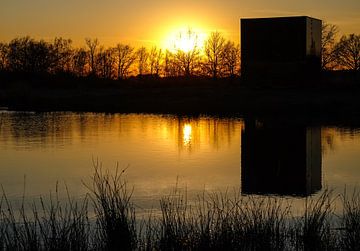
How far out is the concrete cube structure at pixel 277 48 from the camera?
57.1 metres

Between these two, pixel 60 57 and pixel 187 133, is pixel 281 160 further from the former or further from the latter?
pixel 60 57

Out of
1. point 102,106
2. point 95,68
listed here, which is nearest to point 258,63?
point 102,106

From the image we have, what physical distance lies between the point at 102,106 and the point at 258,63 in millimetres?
14891

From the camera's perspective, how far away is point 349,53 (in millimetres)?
90250

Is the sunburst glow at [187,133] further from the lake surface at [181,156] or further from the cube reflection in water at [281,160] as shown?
the cube reflection in water at [281,160]

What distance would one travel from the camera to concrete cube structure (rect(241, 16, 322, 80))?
5712 cm

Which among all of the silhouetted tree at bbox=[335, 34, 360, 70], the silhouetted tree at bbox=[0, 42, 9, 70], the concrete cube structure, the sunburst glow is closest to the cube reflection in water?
the sunburst glow

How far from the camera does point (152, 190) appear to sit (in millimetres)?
16016

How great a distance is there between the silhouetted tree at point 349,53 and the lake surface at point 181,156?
174 feet

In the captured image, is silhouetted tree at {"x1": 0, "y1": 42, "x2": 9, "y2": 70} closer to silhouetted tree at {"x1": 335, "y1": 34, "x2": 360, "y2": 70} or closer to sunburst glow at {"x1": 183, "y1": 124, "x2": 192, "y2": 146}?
silhouetted tree at {"x1": 335, "y1": 34, "x2": 360, "y2": 70}

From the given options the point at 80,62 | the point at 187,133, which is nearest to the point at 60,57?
the point at 80,62

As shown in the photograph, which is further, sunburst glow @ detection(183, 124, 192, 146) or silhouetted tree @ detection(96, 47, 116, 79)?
silhouetted tree @ detection(96, 47, 116, 79)

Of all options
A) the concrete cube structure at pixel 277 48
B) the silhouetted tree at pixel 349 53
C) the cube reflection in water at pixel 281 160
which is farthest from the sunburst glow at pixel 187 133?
the silhouetted tree at pixel 349 53

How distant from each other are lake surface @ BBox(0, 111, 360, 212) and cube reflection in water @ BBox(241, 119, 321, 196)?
24 mm
